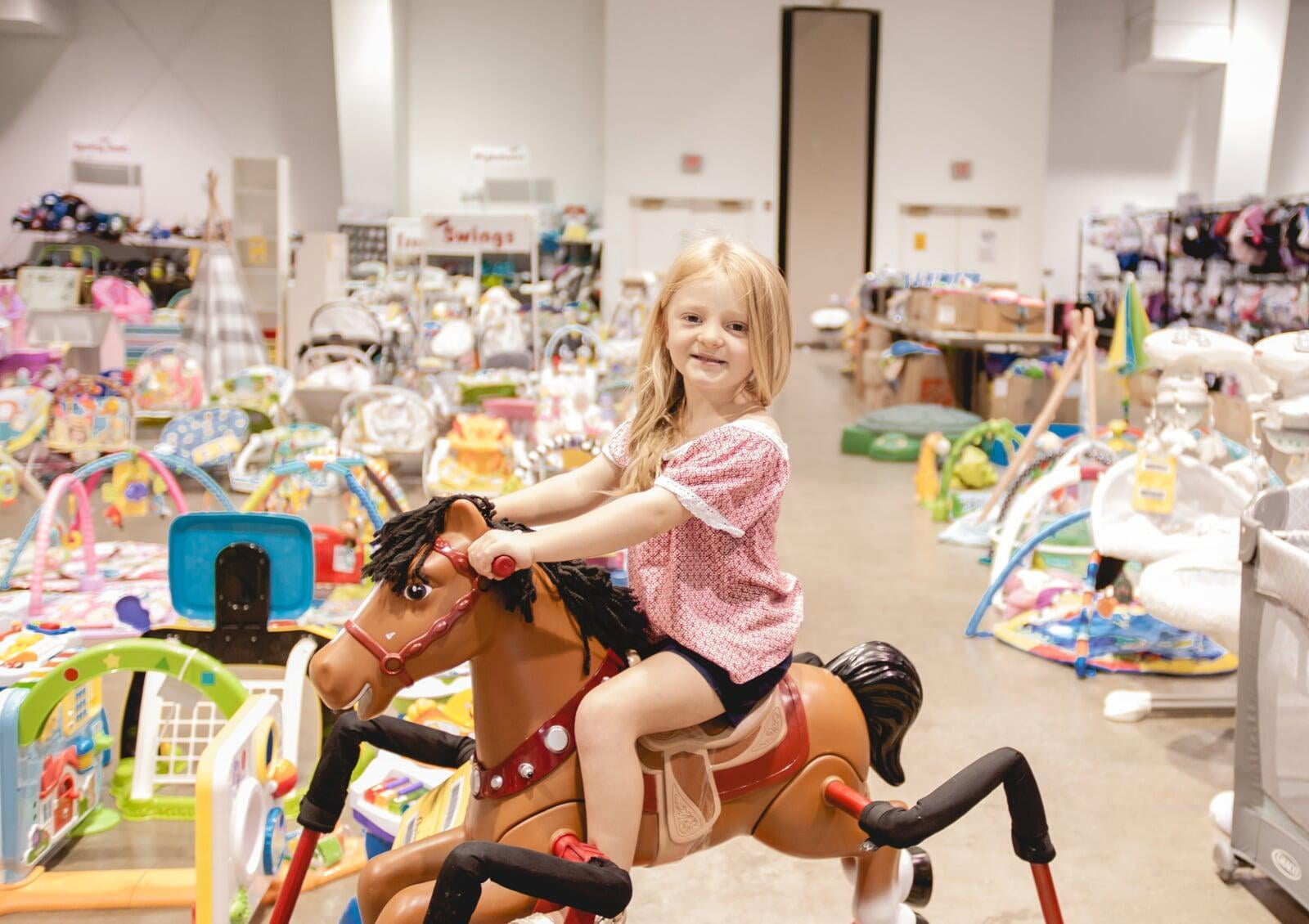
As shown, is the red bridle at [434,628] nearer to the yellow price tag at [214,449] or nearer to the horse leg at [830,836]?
the horse leg at [830,836]

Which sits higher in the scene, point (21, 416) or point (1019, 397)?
point (21, 416)

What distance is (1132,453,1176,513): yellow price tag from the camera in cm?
417

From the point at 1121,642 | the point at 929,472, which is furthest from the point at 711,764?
the point at 929,472

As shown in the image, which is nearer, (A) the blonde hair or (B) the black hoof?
(A) the blonde hair

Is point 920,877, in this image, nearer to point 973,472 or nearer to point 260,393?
point 973,472

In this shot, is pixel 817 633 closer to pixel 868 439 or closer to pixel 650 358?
pixel 650 358

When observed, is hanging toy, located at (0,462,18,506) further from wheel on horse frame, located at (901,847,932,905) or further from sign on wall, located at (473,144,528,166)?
sign on wall, located at (473,144,528,166)

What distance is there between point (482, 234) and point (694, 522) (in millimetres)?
9517

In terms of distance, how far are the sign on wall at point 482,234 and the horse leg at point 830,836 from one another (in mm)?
9299

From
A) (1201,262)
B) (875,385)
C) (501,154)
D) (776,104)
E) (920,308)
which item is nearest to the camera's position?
(920,308)

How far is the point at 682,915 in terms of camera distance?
Answer: 2766 millimetres

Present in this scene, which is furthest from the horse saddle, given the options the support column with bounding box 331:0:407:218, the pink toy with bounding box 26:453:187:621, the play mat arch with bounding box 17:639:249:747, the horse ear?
the support column with bounding box 331:0:407:218

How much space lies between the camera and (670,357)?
1.96 meters

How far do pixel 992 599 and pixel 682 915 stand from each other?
2652mm
